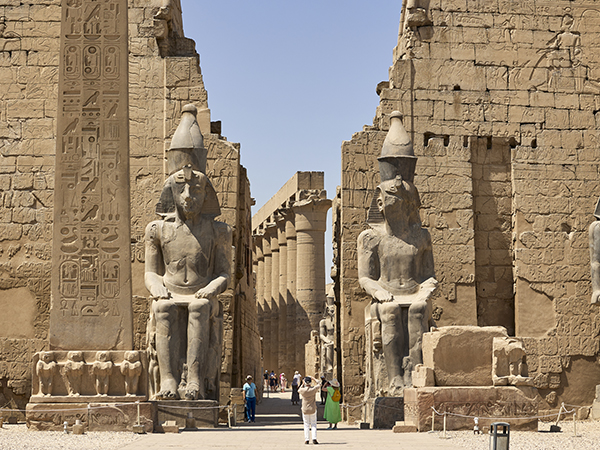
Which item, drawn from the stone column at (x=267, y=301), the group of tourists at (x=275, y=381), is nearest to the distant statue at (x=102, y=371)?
the group of tourists at (x=275, y=381)

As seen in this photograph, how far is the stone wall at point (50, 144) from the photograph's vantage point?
11.8m

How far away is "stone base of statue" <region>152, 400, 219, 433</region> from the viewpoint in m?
8.86

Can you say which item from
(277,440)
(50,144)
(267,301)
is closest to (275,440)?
(277,440)

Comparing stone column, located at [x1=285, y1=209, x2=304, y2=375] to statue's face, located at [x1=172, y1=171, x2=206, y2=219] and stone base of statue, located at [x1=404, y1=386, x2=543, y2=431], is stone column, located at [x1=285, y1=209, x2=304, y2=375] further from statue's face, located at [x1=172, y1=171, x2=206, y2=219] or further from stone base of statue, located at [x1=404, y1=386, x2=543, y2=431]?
stone base of statue, located at [x1=404, y1=386, x2=543, y2=431]

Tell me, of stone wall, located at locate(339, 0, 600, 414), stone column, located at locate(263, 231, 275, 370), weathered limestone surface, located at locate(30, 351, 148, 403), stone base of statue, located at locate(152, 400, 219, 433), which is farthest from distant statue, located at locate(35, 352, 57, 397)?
stone column, located at locate(263, 231, 275, 370)

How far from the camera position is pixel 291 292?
1015 inches

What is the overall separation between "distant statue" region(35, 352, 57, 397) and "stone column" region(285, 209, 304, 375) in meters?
17.8

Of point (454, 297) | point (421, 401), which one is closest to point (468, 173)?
point (454, 297)

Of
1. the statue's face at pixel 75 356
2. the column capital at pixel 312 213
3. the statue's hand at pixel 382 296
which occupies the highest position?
the column capital at pixel 312 213

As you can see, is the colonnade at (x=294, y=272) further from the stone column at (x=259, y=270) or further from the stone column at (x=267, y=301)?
the stone column at (x=259, y=270)

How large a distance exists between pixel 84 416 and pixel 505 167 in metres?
7.12

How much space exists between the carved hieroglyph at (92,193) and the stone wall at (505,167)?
4534 millimetres

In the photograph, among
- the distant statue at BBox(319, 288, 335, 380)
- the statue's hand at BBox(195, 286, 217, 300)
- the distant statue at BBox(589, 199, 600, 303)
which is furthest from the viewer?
the distant statue at BBox(319, 288, 335, 380)

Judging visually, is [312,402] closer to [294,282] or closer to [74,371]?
[74,371]
